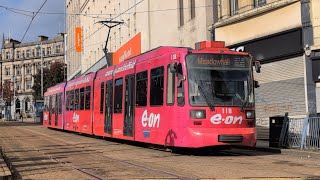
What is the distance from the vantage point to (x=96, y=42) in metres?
58.3

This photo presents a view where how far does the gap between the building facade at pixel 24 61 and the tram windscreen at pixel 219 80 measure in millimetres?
104744

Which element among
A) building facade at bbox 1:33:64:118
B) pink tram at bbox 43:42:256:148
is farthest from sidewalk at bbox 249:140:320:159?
building facade at bbox 1:33:64:118

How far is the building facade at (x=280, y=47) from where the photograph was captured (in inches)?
776

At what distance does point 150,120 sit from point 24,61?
373 feet

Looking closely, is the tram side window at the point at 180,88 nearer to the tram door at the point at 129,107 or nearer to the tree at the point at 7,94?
the tram door at the point at 129,107

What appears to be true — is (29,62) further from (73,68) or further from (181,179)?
(181,179)

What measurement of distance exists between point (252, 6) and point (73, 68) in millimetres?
60192

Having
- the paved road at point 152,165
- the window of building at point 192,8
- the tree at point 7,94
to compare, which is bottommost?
the paved road at point 152,165

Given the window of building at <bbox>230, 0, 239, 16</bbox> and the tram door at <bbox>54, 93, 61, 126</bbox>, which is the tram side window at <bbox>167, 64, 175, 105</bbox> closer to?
the window of building at <bbox>230, 0, 239, 16</bbox>

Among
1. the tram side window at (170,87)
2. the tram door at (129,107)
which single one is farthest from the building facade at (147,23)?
the tram side window at (170,87)

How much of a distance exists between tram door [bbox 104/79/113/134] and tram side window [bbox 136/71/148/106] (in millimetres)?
3526

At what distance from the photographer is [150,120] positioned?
53.6ft

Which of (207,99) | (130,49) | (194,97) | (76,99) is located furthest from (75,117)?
(207,99)

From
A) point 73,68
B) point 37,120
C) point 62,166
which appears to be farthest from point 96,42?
point 62,166
